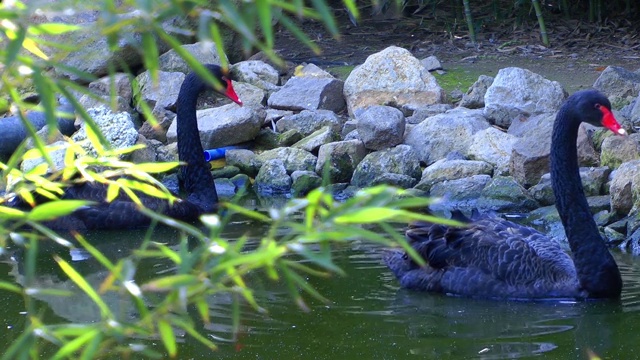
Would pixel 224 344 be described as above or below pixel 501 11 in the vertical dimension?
above

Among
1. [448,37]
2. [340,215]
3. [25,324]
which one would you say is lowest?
[448,37]

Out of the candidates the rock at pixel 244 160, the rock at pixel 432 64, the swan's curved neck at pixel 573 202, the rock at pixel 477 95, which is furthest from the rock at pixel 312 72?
the swan's curved neck at pixel 573 202

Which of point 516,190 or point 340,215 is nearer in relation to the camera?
point 340,215

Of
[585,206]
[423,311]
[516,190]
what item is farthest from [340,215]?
[516,190]

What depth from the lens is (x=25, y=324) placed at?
478 centimetres

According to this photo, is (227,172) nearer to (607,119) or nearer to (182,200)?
(182,200)

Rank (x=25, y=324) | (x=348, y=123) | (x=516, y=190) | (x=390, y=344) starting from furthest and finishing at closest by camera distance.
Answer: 1. (x=348, y=123)
2. (x=516, y=190)
3. (x=25, y=324)
4. (x=390, y=344)

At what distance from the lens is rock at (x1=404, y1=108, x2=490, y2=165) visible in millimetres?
8625

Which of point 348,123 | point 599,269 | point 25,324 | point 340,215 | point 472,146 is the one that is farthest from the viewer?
point 348,123

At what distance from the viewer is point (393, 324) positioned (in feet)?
15.5

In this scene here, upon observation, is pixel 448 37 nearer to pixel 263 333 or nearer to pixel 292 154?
pixel 292 154

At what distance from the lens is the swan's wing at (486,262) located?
206 inches

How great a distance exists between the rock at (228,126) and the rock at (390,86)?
101 cm

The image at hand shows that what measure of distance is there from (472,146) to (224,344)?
446 centimetres
